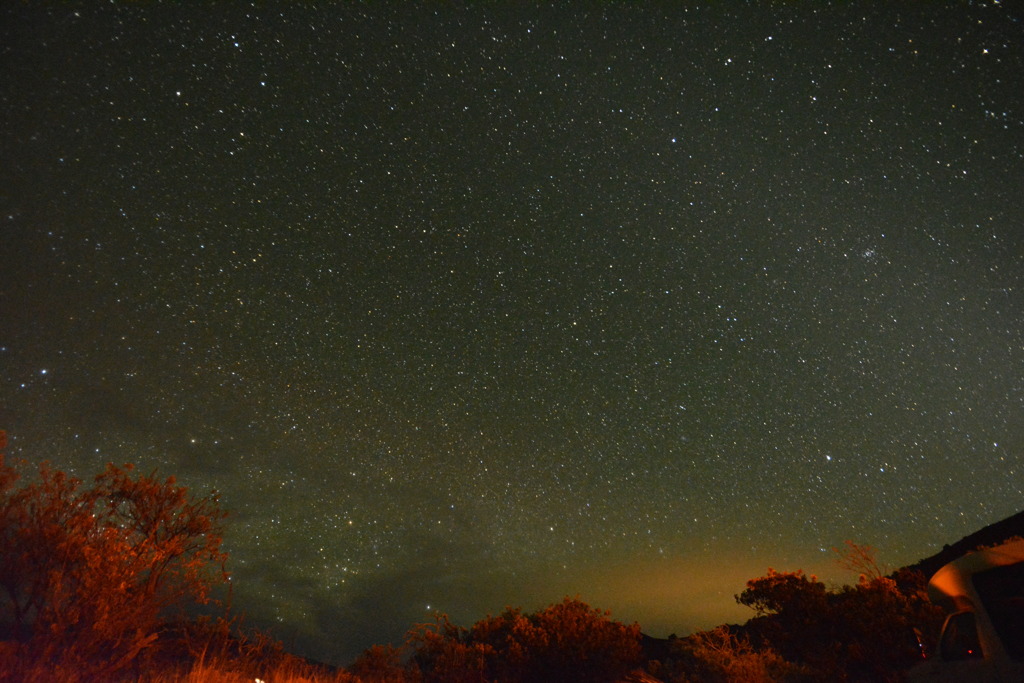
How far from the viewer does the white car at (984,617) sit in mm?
6902

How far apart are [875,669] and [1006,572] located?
7940 millimetres

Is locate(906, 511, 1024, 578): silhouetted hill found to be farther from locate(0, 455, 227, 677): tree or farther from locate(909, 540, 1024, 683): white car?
locate(0, 455, 227, 677): tree

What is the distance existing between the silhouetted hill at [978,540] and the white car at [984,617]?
76.1 ft

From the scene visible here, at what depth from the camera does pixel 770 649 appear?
1524 centimetres

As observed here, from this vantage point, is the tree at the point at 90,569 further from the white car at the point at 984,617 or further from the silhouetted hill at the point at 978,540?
the silhouetted hill at the point at 978,540

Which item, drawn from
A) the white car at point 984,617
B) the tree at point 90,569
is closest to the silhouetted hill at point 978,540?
the white car at point 984,617

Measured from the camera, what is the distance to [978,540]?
30.5m

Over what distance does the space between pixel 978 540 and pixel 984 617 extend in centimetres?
3080

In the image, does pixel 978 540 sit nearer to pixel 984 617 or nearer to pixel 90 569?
pixel 984 617

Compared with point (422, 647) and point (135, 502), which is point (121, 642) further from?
point (422, 647)

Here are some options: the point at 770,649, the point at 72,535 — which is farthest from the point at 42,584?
the point at 770,649

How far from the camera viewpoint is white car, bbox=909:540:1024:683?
6.90 meters

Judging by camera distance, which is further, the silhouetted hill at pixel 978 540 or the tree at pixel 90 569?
the silhouetted hill at pixel 978 540

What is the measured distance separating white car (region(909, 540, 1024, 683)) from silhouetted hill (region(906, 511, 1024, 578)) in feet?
76.1
